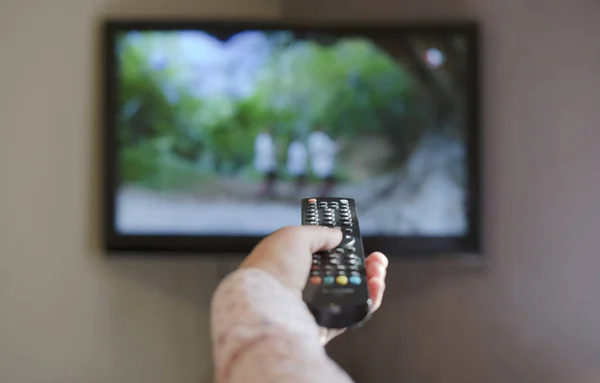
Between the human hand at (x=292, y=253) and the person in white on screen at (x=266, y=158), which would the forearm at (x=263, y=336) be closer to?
the human hand at (x=292, y=253)

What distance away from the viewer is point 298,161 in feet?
4.24

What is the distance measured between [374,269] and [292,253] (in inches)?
6.0

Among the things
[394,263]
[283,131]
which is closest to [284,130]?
[283,131]

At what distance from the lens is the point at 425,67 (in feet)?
4.17

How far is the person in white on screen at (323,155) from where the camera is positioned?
1290mm

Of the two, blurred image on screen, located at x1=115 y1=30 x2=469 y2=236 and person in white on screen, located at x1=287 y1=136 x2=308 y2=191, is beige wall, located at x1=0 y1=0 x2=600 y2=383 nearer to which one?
blurred image on screen, located at x1=115 y1=30 x2=469 y2=236

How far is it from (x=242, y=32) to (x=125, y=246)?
0.57 metres

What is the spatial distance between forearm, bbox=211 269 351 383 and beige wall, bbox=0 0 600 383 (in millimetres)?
840

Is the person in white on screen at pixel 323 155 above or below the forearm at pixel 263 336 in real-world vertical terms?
above

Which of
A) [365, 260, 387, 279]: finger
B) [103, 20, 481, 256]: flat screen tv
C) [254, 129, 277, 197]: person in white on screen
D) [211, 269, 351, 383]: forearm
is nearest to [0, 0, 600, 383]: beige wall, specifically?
[103, 20, 481, 256]: flat screen tv

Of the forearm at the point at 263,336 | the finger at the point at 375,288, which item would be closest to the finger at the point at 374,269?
the finger at the point at 375,288

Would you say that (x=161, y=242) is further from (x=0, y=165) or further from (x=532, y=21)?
(x=532, y=21)

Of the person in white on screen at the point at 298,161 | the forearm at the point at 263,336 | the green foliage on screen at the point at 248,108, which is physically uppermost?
the green foliage on screen at the point at 248,108

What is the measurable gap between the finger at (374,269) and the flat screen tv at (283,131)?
1.76 ft
